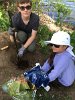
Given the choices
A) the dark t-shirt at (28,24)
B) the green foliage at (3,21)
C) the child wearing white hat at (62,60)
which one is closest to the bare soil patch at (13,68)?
the child wearing white hat at (62,60)

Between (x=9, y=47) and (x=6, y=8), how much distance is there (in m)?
2.19

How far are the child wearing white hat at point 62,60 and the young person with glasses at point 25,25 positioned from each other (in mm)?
689

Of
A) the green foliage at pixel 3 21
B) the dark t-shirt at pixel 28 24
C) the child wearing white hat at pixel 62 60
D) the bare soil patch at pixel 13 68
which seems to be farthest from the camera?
the green foliage at pixel 3 21

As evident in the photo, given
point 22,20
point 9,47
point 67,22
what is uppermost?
point 22,20

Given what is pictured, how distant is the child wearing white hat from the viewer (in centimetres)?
428

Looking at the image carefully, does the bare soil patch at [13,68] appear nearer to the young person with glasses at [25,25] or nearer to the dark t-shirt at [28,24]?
the young person with glasses at [25,25]

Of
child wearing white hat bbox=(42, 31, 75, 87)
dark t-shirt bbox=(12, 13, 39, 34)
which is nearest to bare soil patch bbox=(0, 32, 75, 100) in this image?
child wearing white hat bbox=(42, 31, 75, 87)

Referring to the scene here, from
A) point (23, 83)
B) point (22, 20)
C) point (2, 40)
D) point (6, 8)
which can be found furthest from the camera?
point (6, 8)

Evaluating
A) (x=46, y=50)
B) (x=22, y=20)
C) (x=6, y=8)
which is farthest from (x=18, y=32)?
(x=6, y=8)

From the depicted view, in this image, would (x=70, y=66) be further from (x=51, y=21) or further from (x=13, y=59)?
(x=51, y=21)

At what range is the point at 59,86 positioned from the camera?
4680 mm

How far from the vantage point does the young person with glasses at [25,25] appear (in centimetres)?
487

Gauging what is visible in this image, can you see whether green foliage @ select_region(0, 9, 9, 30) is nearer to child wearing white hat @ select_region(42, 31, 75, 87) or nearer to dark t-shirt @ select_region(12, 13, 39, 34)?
dark t-shirt @ select_region(12, 13, 39, 34)

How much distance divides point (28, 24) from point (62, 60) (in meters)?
1.12
